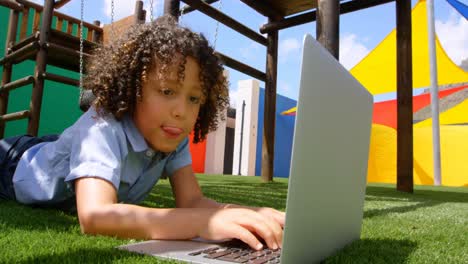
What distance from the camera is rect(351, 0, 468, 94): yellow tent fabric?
677cm

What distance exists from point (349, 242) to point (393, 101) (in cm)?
828

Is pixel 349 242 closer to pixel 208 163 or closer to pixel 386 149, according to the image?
pixel 386 149

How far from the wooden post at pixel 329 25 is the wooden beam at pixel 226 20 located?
1110 mm

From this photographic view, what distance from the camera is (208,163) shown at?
7.55 meters

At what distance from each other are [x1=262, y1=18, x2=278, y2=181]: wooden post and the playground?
18 mm

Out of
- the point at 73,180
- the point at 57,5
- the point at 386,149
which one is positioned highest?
the point at 57,5

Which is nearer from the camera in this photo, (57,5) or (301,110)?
(301,110)

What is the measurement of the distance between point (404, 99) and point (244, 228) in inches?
94.6

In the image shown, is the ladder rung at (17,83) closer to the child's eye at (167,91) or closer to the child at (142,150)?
the child at (142,150)

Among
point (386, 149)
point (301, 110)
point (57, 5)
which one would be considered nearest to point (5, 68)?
point (57, 5)

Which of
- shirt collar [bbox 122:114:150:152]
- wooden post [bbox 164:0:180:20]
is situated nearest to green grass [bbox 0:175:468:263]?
shirt collar [bbox 122:114:150:152]

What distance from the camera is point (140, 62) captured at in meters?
1.00

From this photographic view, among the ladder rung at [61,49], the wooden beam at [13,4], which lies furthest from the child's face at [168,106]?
the wooden beam at [13,4]

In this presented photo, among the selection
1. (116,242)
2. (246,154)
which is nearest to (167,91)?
(116,242)
